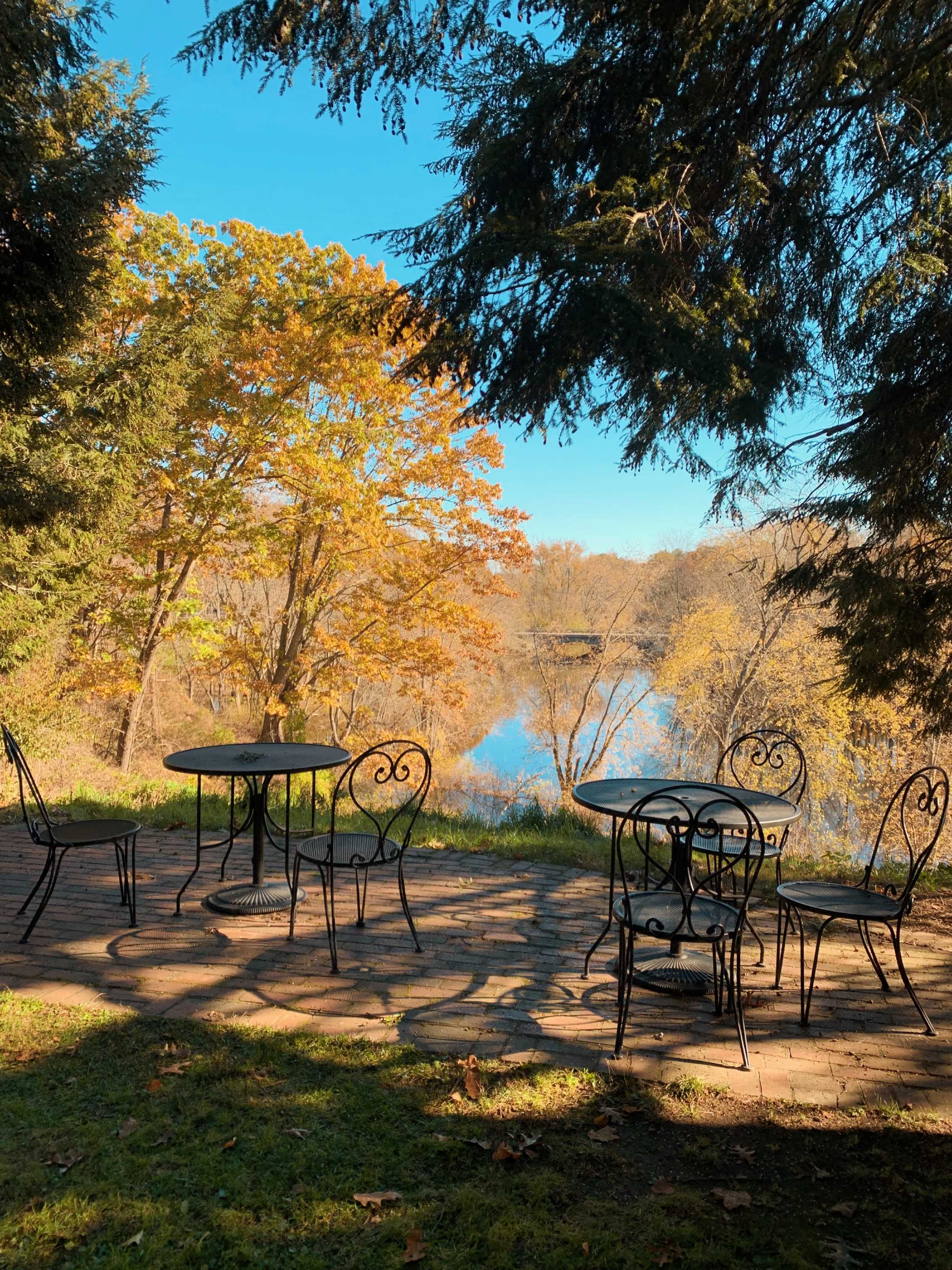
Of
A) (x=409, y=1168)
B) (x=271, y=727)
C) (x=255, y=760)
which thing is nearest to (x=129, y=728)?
(x=271, y=727)

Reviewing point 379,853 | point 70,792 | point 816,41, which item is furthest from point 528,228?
point 70,792

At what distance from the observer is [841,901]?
10.1 feet

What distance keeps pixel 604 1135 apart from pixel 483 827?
4.13m

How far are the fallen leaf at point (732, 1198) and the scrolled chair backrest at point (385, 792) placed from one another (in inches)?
61.9

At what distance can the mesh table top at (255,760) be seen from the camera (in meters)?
3.59

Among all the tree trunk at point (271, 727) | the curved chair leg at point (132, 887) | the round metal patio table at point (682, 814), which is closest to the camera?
the round metal patio table at point (682, 814)

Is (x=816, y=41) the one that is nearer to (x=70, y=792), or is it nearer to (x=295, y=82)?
(x=295, y=82)

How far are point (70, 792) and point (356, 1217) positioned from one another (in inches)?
225

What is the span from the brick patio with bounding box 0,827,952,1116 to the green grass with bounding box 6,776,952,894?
88 centimetres

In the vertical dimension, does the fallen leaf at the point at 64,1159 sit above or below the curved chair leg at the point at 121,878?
below

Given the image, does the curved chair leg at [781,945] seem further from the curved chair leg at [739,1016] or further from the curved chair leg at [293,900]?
the curved chair leg at [293,900]

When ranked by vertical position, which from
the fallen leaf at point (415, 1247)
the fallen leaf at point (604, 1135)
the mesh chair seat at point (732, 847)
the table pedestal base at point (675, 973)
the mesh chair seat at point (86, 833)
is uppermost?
the mesh chair seat at point (86, 833)

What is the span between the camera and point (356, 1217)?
1873 mm

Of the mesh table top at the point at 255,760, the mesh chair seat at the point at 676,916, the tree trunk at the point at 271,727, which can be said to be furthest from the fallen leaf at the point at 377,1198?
the tree trunk at the point at 271,727
